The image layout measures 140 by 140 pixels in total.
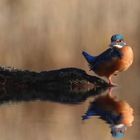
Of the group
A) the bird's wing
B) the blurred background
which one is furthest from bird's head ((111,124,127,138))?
the blurred background

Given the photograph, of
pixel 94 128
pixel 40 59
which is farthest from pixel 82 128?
pixel 40 59

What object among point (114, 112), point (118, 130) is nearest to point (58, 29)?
point (114, 112)

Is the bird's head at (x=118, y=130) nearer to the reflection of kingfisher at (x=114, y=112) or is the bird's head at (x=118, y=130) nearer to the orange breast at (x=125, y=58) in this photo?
the reflection of kingfisher at (x=114, y=112)

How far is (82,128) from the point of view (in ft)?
18.4

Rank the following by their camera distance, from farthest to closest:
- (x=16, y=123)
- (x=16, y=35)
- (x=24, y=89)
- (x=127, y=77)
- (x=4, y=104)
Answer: (x=16, y=35) → (x=127, y=77) → (x=24, y=89) → (x=4, y=104) → (x=16, y=123)

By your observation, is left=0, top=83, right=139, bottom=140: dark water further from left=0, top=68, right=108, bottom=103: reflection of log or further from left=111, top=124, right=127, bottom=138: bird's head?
left=0, top=68, right=108, bottom=103: reflection of log

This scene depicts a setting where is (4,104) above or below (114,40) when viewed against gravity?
below

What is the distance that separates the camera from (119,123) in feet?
18.8

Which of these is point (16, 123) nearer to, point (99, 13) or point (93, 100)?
point (93, 100)

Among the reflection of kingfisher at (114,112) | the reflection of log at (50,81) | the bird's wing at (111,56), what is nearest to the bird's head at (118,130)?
the reflection of kingfisher at (114,112)

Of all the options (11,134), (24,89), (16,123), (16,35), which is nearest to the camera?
(11,134)

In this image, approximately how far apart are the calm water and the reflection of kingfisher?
5cm

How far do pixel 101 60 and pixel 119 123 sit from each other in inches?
97.2

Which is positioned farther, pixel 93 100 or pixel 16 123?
pixel 93 100
